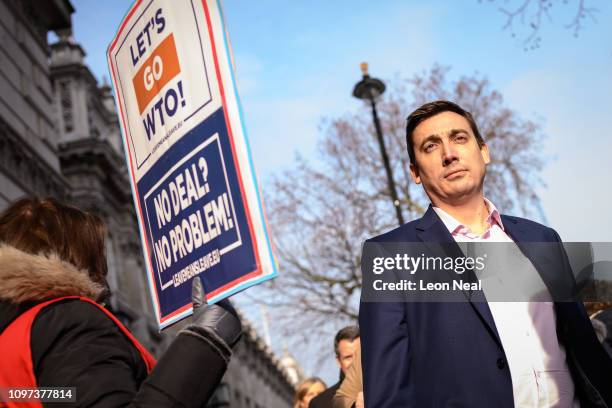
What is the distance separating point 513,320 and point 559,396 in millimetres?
298

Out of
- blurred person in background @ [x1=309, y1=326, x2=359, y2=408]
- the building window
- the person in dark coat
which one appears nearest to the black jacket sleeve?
the person in dark coat

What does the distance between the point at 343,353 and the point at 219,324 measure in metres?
4.34

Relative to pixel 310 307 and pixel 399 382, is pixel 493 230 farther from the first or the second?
pixel 310 307

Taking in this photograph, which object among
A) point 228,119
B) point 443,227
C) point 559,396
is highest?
point 228,119

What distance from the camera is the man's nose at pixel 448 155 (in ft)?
10.1

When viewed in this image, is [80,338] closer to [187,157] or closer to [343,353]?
[187,157]

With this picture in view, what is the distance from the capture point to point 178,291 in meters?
3.00

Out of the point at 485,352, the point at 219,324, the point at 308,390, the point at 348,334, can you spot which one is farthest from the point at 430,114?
the point at 308,390

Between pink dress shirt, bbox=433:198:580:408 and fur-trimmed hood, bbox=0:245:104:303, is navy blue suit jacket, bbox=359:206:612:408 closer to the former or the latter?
pink dress shirt, bbox=433:198:580:408

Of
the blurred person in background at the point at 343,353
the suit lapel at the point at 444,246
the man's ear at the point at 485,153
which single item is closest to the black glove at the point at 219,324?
the suit lapel at the point at 444,246

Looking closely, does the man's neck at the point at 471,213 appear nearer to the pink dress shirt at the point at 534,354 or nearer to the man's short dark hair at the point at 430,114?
the man's short dark hair at the point at 430,114

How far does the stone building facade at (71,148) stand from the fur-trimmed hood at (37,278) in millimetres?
4353

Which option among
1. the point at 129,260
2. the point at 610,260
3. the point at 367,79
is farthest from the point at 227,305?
the point at 129,260

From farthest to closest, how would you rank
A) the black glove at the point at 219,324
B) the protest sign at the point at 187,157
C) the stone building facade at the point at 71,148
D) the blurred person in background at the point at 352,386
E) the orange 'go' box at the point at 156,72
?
the stone building facade at the point at 71,148
the blurred person in background at the point at 352,386
the orange 'go' box at the point at 156,72
the protest sign at the point at 187,157
the black glove at the point at 219,324
